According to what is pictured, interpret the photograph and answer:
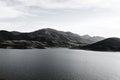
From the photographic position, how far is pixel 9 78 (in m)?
81.9

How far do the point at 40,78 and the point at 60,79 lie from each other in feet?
34.3

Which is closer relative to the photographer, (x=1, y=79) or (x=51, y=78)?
(x=1, y=79)

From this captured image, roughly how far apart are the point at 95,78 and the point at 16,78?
138ft

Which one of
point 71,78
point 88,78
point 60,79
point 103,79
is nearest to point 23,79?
point 60,79

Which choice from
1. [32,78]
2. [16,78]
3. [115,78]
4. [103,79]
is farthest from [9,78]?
[115,78]

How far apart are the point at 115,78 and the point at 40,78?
42.0m

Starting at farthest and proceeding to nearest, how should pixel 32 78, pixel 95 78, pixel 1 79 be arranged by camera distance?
1. pixel 95 78
2. pixel 32 78
3. pixel 1 79

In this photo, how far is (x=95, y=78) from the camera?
89.4m

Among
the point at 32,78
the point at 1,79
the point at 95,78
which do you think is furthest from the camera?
the point at 95,78

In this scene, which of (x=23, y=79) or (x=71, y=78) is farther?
(x=71, y=78)

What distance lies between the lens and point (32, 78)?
275 ft

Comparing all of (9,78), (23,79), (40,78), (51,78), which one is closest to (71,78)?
(51,78)

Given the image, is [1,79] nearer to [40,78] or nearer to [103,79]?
[40,78]

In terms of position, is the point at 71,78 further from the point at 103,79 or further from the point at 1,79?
the point at 1,79
